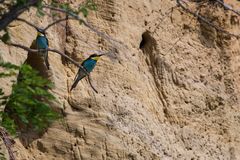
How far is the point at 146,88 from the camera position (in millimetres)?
8875

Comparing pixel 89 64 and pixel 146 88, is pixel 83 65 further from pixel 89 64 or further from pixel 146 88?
pixel 146 88

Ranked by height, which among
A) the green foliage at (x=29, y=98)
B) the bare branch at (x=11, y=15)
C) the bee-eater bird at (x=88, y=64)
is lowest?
the green foliage at (x=29, y=98)

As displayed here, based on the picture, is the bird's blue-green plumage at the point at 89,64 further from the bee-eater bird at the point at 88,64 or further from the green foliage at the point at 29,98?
the green foliage at the point at 29,98

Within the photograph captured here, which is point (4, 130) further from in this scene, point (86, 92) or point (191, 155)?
point (191, 155)

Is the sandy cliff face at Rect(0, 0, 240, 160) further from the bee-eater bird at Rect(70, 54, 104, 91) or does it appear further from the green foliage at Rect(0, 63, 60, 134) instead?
the green foliage at Rect(0, 63, 60, 134)

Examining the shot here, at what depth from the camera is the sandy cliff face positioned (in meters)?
8.04

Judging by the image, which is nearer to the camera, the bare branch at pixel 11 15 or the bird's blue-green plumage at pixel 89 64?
the bare branch at pixel 11 15

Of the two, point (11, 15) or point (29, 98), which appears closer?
point (11, 15)

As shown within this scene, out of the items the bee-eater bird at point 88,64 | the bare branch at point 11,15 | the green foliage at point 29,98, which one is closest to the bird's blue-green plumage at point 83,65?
the bee-eater bird at point 88,64

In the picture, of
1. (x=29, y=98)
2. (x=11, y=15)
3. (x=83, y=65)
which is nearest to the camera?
(x=11, y=15)

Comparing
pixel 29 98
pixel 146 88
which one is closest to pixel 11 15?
pixel 29 98

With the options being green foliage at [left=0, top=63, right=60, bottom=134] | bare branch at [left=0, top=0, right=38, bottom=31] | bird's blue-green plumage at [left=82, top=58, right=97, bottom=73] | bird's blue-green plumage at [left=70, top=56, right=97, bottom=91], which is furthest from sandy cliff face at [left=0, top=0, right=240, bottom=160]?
bare branch at [left=0, top=0, right=38, bottom=31]

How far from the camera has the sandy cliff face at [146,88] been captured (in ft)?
26.4

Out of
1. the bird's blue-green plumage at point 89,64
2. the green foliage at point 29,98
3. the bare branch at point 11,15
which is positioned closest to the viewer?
the bare branch at point 11,15
